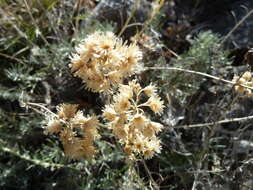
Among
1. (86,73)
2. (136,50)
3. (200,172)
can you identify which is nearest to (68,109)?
(86,73)

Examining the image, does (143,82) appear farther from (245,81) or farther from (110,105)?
(110,105)

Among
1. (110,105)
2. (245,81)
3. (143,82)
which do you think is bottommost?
(143,82)

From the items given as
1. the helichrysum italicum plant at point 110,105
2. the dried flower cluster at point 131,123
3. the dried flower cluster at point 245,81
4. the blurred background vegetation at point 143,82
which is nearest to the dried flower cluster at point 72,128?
the helichrysum italicum plant at point 110,105

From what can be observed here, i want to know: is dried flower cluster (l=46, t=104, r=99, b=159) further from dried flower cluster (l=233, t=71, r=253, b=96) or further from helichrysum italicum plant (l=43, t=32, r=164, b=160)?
dried flower cluster (l=233, t=71, r=253, b=96)

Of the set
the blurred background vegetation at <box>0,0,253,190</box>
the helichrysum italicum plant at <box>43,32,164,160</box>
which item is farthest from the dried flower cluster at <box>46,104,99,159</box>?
the blurred background vegetation at <box>0,0,253,190</box>

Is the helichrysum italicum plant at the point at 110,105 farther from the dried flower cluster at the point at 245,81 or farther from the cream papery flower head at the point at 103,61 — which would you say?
the dried flower cluster at the point at 245,81

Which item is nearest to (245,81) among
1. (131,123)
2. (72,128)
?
(131,123)
